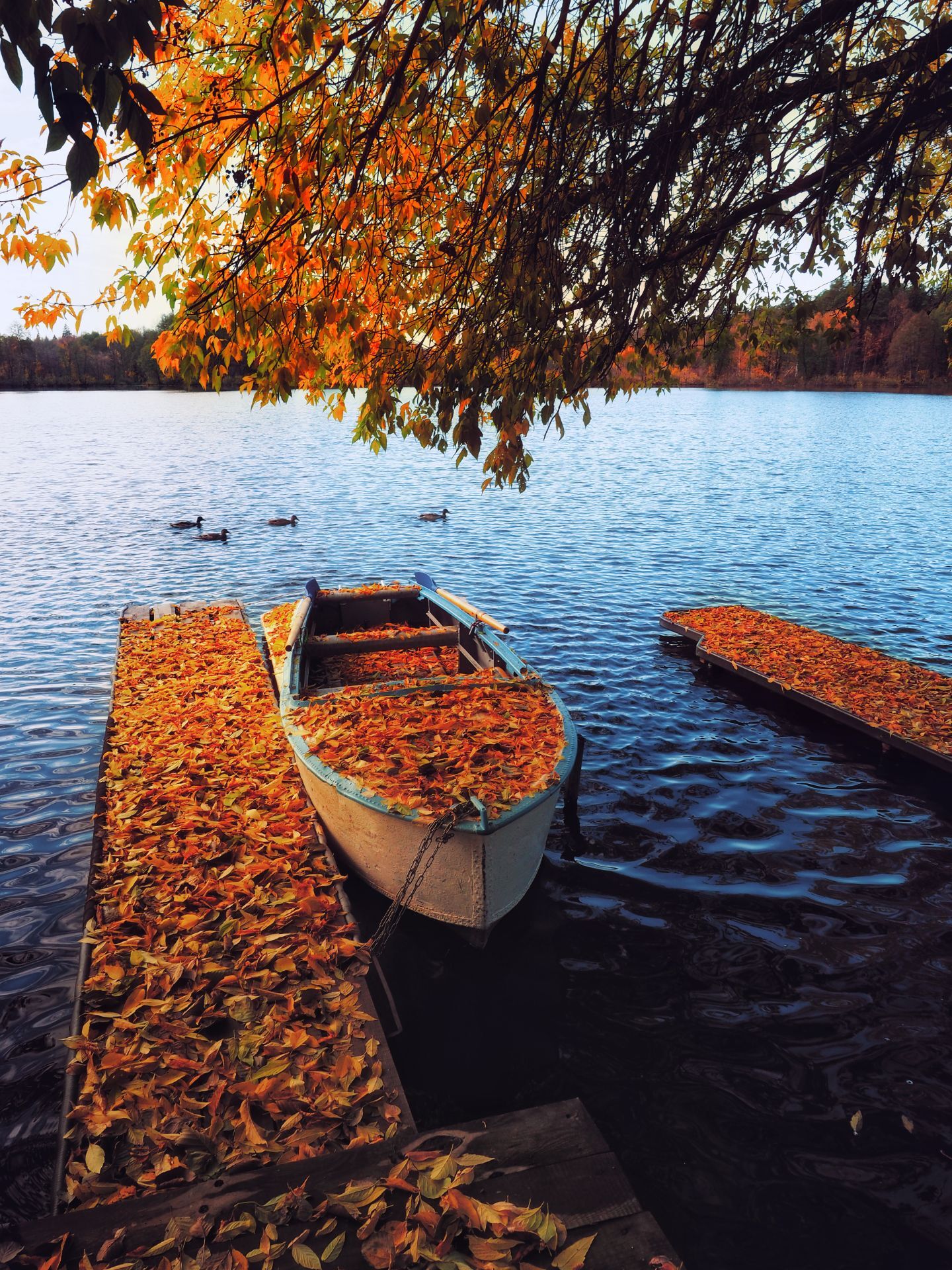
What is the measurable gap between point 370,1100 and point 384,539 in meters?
24.7

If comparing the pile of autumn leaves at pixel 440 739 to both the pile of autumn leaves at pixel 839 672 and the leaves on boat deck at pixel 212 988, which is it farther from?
the pile of autumn leaves at pixel 839 672

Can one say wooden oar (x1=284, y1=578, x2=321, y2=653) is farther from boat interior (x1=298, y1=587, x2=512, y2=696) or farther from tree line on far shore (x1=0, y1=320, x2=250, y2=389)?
tree line on far shore (x1=0, y1=320, x2=250, y2=389)

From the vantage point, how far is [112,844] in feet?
23.6

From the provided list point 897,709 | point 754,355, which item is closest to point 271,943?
point 754,355

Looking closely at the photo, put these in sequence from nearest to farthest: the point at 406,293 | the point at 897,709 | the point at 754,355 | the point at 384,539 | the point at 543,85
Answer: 1. the point at 543,85
2. the point at 406,293
3. the point at 754,355
4. the point at 897,709
5. the point at 384,539

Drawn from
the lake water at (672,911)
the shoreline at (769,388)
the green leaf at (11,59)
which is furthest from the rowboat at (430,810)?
the shoreline at (769,388)

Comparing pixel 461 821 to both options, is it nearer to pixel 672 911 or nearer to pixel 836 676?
pixel 672 911

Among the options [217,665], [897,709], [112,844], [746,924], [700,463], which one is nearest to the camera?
[112,844]

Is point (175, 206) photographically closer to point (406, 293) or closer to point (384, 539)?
point (406, 293)

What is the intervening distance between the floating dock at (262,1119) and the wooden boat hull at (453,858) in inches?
18.1

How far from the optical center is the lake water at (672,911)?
17.2 feet

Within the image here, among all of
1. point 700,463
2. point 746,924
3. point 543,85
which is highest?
point 543,85

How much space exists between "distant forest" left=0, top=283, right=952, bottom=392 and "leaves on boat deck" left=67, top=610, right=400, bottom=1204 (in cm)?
653

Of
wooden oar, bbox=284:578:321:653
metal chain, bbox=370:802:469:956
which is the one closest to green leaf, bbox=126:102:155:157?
metal chain, bbox=370:802:469:956
